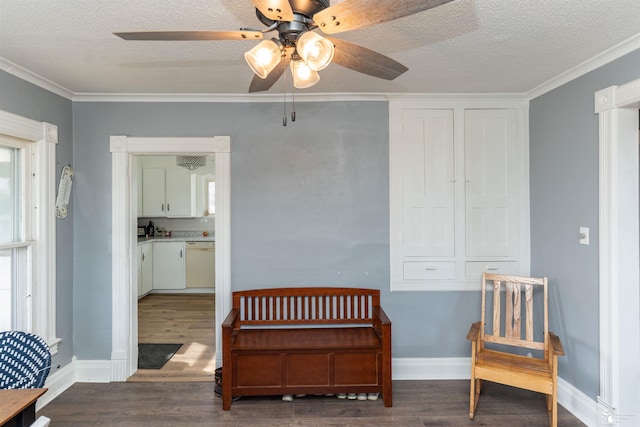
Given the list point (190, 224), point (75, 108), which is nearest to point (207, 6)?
point (75, 108)

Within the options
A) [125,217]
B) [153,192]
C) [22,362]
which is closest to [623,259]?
[22,362]

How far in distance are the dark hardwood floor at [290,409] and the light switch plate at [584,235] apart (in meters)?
1.23

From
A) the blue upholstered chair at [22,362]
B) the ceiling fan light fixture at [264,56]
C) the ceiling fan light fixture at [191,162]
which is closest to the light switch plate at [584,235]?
the ceiling fan light fixture at [264,56]

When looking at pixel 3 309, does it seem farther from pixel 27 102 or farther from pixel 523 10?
pixel 523 10

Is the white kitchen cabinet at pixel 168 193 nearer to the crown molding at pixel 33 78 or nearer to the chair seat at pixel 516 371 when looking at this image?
the crown molding at pixel 33 78

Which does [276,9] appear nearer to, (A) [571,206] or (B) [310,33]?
(B) [310,33]

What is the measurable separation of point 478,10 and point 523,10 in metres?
0.22

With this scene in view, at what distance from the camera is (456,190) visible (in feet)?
10.8

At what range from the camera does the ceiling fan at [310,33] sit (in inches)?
48.4

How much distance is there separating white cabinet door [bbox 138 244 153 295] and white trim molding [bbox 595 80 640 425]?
18.7ft

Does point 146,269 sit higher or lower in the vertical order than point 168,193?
lower

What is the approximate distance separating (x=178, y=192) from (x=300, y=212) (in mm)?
3880

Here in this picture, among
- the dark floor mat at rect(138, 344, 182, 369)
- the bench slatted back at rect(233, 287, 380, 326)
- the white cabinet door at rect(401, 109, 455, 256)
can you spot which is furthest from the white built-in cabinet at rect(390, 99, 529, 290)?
the dark floor mat at rect(138, 344, 182, 369)

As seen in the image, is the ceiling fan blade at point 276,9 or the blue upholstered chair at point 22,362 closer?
the ceiling fan blade at point 276,9
